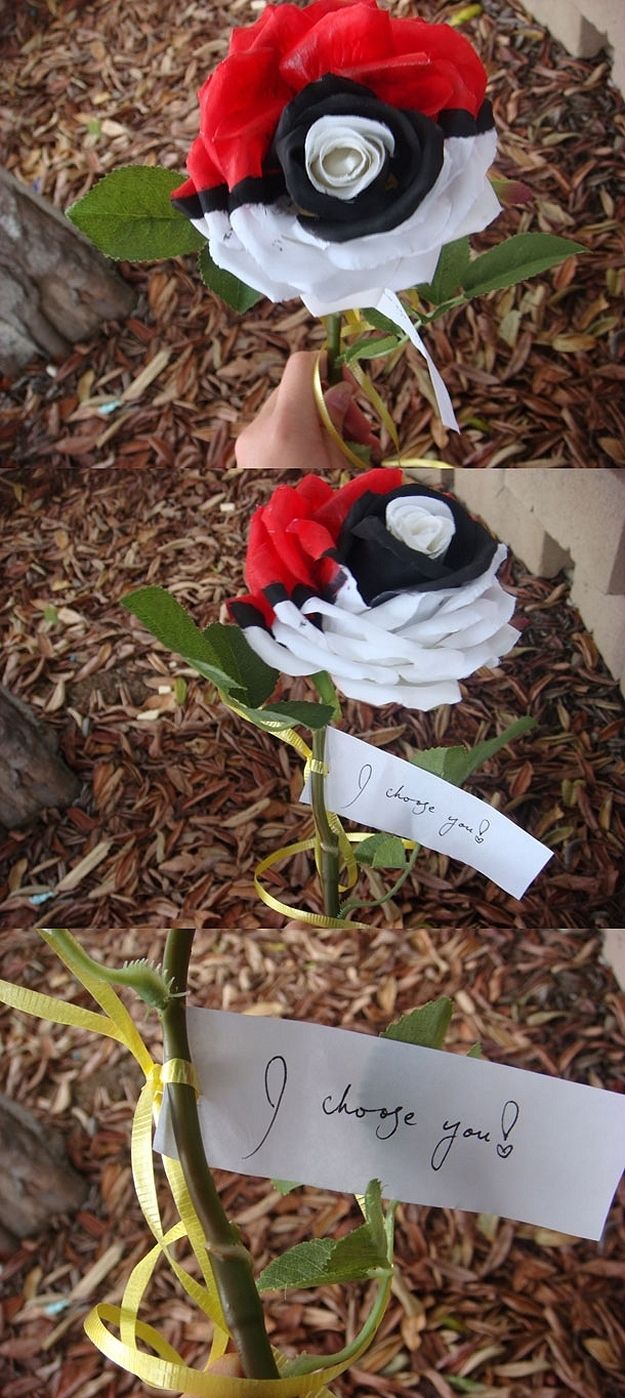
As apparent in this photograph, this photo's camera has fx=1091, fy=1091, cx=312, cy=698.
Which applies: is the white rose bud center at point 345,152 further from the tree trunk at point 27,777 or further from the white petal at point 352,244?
the tree trunk at point 27,777

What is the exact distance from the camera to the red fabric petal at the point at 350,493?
17.6 inches

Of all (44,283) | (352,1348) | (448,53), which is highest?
(448,53)

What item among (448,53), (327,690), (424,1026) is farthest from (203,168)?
(424,1026)

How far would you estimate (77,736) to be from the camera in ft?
1.74

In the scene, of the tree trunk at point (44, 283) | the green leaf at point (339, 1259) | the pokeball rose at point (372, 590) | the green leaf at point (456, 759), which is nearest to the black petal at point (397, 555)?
the pokeball rose at point (372, 590)

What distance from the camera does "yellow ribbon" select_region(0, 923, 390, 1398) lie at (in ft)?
1.18

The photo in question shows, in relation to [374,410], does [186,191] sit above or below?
above

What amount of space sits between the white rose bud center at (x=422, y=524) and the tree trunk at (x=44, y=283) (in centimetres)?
35

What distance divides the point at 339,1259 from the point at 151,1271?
8cm

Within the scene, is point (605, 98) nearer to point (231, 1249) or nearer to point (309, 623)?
point (309, 623)

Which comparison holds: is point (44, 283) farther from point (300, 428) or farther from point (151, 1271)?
point (151, 1271)

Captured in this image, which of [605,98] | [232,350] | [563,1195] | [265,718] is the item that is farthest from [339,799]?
[605,98]

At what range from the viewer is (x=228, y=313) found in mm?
702

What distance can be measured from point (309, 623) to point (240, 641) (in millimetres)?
44
